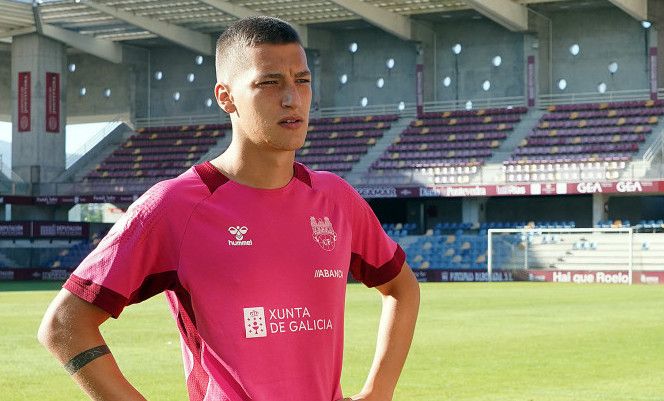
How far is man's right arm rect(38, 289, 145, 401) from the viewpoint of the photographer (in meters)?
3.01

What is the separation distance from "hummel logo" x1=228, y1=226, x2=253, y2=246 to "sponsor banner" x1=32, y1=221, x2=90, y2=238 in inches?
1757

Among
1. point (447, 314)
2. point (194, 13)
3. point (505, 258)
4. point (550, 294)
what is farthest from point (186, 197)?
point (194, 13)

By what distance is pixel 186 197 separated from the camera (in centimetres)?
326

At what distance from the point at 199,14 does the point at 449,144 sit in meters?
10.7

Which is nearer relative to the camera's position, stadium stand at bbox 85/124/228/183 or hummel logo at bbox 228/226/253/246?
hummel logo at bbox 228/226/253/246

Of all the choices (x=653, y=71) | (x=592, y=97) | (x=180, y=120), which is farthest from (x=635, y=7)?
(x=180, y=120)

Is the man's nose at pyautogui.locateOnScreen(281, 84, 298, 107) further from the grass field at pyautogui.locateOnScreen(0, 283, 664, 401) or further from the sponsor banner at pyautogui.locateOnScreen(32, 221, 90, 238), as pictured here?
the sponsor banner at pyautogui.locateOnScreen(32, 221, 90, 238)

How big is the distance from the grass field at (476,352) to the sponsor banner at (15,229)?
19.3 meters

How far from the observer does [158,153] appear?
54.0 meters

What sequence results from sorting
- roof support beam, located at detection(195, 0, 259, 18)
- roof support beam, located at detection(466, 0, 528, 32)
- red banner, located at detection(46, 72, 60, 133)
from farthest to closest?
1. red banner, located at detection(46, 72, 60, 133)
2. roof support beam, located at detection(195, 0, 259, 18)
3. roof support beam, located at detection(466, 0, 528, 32)

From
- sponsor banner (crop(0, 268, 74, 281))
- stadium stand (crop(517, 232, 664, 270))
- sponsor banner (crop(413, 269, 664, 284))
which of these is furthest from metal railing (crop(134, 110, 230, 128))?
stadium stand (crop(517, 232, 664, 270))

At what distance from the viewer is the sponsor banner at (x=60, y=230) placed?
46844 mm

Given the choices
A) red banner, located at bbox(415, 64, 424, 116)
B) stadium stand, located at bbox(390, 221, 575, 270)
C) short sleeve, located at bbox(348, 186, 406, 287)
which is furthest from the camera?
red banner, located at bbox(415, 64, 424, 116)

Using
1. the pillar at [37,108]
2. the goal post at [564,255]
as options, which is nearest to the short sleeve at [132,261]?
the goal post at [564,255]
